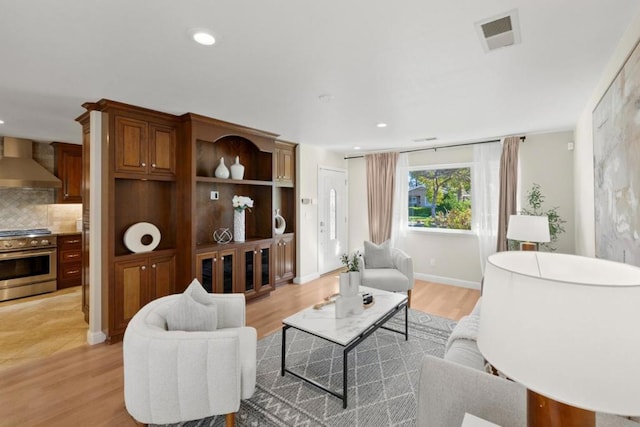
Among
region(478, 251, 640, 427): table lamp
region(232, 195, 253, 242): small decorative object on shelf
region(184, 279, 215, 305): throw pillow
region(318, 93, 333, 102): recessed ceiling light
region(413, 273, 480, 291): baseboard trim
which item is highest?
region(318, 93, 333, 102): recessed ceiling light

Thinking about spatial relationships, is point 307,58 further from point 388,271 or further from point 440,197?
point 440,197

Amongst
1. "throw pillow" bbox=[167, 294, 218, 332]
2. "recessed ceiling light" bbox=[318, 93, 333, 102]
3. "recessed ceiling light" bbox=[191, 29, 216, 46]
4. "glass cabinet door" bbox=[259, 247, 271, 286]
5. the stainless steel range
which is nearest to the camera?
"recessed ceiling light" bbox=[191, 29, 216, 46]

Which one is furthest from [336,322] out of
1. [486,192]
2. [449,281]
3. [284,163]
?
[486,192]

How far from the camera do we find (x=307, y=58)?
2070 mm

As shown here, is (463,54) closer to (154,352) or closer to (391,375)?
(391,375)

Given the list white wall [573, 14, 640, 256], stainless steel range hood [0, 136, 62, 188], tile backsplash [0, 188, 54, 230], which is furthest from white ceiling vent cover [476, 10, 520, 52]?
tile backsplash [0, 188, 54, 230]

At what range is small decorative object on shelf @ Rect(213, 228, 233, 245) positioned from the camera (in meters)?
4.17

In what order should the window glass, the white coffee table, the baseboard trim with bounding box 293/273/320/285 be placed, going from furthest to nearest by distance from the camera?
the window glass → the baseboard trim with bounding box 293/273/320/285 → the white coffee table

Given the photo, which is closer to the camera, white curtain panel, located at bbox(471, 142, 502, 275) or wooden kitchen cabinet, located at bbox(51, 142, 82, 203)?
white curtain panel, located at bbox(471, 142, 502, 275)

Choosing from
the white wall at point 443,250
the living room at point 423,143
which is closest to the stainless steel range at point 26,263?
the living room at point 423,143

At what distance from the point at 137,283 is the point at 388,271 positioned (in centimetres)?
303

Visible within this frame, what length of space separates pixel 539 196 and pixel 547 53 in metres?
2.81

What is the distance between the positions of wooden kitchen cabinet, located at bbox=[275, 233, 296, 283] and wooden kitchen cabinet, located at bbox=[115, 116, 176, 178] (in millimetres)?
2035

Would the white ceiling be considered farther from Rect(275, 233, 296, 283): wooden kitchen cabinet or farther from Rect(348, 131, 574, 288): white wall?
Rect(275, 233, 296, 283): wooden kitchen cabinet
